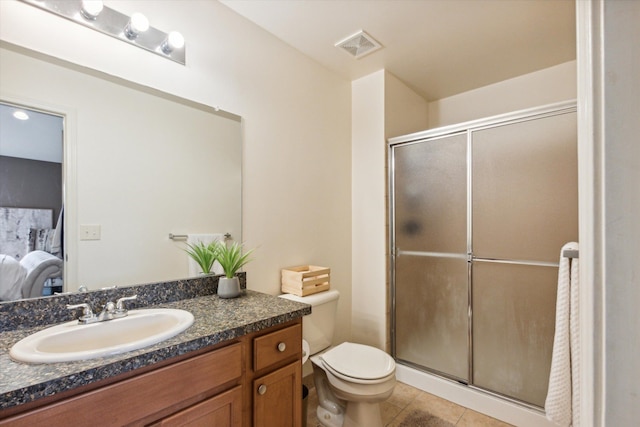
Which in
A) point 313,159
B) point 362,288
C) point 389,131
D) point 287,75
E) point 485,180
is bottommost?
point 362,288

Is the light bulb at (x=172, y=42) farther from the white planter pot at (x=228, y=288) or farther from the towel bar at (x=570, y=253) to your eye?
the towel bar at (x=570, y=253)

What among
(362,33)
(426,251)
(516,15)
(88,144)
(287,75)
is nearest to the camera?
(88,144)

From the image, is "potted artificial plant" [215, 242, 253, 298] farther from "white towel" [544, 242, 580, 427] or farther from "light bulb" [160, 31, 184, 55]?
"white towel" [544, 242, 580, 427]

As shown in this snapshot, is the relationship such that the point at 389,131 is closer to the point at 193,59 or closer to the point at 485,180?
the point at 485,180

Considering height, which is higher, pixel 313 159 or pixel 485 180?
pixel 313 159

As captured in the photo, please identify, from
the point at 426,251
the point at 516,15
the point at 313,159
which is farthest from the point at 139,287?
the point at 516,15

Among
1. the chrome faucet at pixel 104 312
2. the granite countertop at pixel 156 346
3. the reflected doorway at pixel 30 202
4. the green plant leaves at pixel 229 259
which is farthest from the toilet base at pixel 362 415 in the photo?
the reflected doorway at pixel 30 202

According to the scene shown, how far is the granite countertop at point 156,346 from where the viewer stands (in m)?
0.74

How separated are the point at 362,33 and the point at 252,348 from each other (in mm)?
1999

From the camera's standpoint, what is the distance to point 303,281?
198 centimetres

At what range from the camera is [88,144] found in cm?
130

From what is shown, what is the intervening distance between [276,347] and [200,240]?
731 mm

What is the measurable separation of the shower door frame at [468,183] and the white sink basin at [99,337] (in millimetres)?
1746

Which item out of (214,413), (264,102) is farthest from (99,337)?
(264,102)
